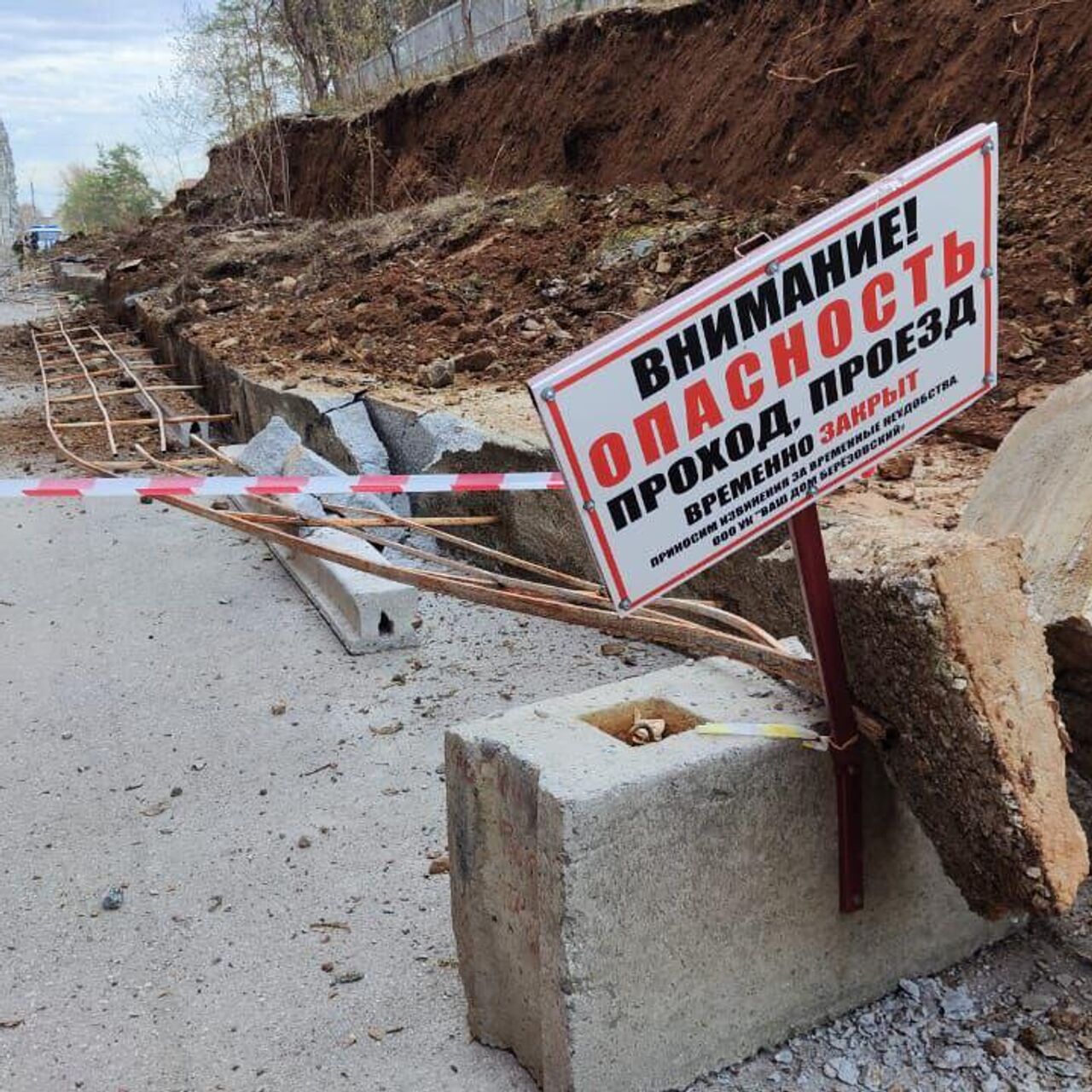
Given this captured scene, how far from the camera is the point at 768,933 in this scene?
2.41m

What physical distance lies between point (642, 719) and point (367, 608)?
2995 mm

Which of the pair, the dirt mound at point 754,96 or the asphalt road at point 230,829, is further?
the dirt mound at point 754,96

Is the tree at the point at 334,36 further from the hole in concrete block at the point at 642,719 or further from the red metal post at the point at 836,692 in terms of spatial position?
the red metal post at the point at 836,692

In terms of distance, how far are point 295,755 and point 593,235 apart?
7199mm

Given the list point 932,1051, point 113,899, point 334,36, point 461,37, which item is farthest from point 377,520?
point 334,36

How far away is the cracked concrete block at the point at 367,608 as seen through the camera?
5.34 m

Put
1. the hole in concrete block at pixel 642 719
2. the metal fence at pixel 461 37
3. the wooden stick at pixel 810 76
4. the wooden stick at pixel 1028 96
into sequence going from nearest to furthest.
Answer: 1. the hole in concrete block at pixel 642 719
2. the wooden stick at pixel 1028 96
3. the wooden stick at pixel 810 76
4. the metal fence at pixel 461 37

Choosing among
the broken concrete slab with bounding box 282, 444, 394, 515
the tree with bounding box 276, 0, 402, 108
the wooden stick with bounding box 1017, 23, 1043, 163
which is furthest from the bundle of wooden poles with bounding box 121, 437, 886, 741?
the tree with bounding box 276, 0, 402, 108

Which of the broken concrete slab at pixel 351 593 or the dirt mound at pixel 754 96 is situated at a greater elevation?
the dirt mound at pixel 754 96

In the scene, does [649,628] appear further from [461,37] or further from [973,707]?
[461,37]

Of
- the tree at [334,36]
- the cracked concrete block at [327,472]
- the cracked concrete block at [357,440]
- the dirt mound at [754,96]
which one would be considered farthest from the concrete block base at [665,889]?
the tree at [334,36]

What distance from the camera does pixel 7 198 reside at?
51.3 meters

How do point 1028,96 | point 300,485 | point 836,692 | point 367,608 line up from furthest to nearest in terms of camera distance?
point 1028,96 < point 367,608 < point 300,485 < point 836,692

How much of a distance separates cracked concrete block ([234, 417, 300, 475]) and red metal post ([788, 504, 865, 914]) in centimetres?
574
